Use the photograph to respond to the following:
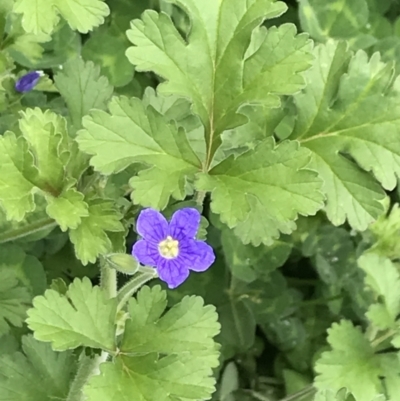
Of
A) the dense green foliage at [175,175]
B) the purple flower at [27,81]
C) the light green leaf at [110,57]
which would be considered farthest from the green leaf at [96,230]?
the light green leaf at [110,57]

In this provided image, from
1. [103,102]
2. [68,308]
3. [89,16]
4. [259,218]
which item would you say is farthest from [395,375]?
[89,16]

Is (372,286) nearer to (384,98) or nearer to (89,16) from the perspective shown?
(384,98)

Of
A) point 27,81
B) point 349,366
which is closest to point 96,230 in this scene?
point 27,81

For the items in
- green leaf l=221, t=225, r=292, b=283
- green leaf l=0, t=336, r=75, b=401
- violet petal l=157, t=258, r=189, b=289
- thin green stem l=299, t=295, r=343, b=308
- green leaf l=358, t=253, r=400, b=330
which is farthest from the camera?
thin green stem l=299, t=295, r=343, b=308

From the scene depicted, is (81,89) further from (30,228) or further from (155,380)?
(155,380)

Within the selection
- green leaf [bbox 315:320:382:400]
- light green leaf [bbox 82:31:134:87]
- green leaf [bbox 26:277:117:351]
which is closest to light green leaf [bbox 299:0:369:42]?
light green leaf [bbox 82:31:134:87]

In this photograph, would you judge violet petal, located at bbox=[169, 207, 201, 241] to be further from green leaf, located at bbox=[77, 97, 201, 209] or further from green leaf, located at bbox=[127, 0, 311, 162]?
green leaf, located at bbox=[127, 0, 311, 162]
